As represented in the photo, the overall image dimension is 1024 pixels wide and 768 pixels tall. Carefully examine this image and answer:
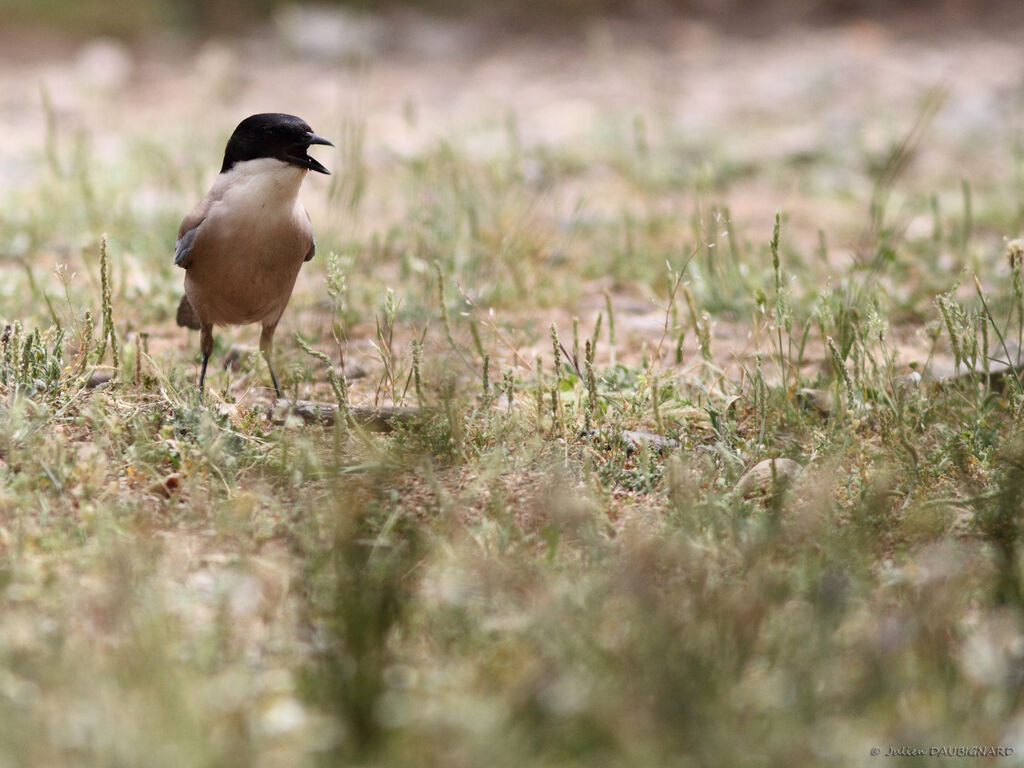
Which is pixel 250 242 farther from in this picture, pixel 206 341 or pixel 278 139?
pixel 206 341

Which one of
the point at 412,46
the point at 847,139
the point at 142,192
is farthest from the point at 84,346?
the point at 412,46

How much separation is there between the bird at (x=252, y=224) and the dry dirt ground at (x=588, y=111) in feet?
1.71

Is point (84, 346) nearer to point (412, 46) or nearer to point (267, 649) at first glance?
point (267, 649)

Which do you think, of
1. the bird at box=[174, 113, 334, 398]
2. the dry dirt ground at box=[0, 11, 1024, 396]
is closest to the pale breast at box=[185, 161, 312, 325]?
the bird at box=[174, 113, 334, 398]

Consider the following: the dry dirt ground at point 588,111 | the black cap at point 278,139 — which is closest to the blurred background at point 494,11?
the dry dirt ground at point 588,111

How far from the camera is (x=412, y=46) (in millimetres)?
11453

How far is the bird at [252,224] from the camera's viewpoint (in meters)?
3.79

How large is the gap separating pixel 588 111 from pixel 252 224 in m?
5.55

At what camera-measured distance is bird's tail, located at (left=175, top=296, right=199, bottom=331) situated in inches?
168

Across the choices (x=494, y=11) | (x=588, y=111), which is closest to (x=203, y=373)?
(x=588, y=111)

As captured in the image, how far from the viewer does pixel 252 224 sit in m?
3.79

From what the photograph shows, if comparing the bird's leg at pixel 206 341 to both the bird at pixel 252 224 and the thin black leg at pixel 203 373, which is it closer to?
the thin black leg at pixel 203 373

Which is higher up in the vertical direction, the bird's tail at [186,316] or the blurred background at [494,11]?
the blurred background at [494,11]

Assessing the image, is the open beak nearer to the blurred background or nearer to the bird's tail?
the bird's tail
